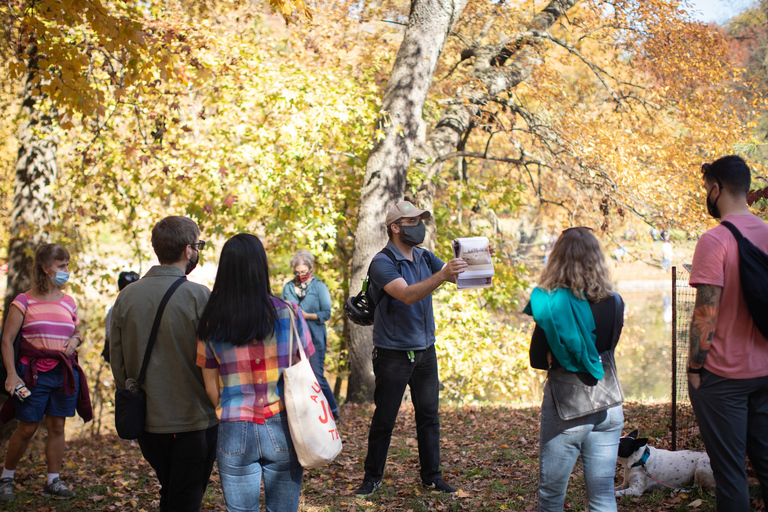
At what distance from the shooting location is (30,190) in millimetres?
8258

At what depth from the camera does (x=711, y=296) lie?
295 cm

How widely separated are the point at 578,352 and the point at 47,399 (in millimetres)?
4232

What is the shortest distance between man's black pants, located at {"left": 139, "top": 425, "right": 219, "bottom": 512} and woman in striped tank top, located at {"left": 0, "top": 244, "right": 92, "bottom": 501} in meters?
2.15

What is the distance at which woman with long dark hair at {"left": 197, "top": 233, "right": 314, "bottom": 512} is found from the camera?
2.68m

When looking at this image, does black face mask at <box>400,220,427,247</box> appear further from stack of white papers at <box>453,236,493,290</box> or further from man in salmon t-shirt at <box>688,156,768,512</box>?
man in salmon t-shirt at <box>688,156,768,512</box>

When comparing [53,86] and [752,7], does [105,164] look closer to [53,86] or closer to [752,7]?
[53,86]

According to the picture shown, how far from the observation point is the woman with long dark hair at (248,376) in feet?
8.78

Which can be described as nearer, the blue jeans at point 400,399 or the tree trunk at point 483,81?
the blue jeans at point 400,399

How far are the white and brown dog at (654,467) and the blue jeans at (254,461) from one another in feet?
9.39

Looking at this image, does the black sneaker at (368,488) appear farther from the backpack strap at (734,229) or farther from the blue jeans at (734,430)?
the backpack strap at (734,229)

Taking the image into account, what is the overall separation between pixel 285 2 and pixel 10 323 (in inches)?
142

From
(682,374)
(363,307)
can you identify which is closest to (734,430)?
(363,307)

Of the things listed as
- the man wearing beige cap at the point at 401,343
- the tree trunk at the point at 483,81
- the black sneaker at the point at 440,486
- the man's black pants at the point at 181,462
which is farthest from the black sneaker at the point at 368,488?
the tree trunk at the point at 483,81

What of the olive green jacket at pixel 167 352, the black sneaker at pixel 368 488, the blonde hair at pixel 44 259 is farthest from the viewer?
the blonde hair at pixel 44 259
